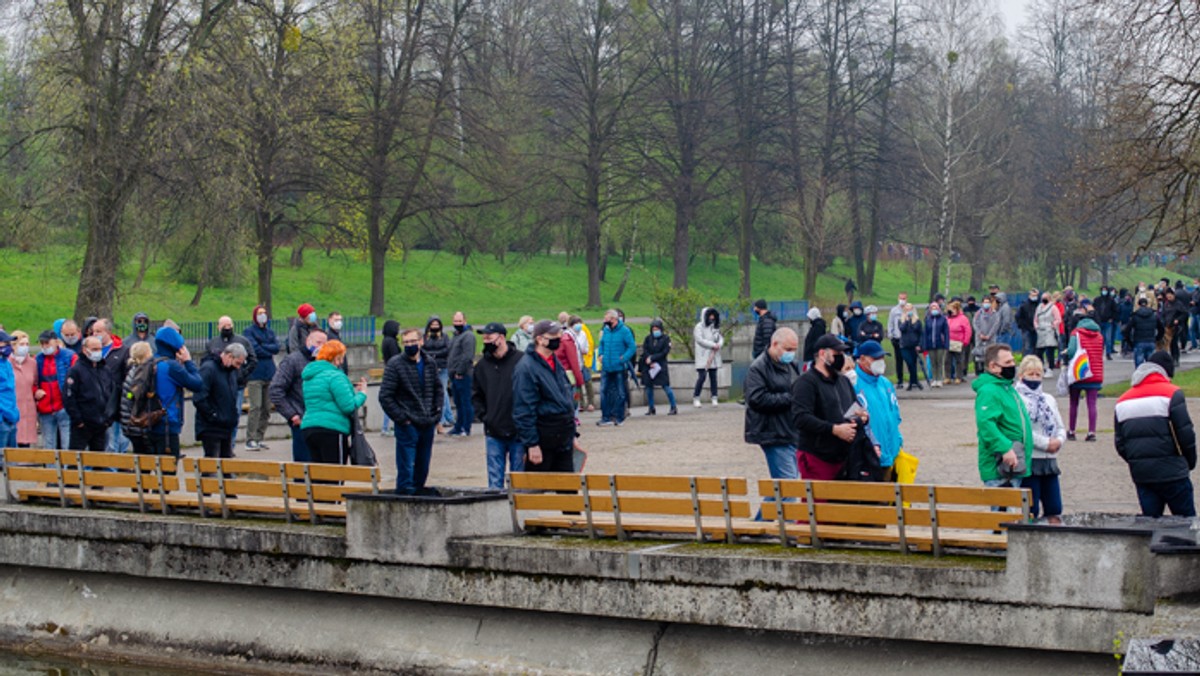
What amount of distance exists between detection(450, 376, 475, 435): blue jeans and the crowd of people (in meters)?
0.03

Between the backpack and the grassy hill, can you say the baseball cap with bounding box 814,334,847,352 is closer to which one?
the backpack

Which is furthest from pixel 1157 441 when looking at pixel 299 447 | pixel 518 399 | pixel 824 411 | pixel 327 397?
pixel 299 447

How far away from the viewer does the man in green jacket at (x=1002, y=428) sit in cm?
1039

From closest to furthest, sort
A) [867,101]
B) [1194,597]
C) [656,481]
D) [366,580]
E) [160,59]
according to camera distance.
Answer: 1. [1194,597]
2. [656,481]
3. [366,580]
4. [160,59]
5. [867,101]

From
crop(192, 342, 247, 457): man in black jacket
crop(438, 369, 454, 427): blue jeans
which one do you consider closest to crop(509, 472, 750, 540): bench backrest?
crop(192, 342, 247, 457): man in black jacket

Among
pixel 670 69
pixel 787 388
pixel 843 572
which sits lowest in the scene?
pixel 843 572

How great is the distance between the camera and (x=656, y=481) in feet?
34.8

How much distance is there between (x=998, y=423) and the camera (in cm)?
1044

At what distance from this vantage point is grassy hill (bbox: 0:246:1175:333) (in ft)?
138

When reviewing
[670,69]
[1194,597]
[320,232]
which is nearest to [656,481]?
[1194,597]

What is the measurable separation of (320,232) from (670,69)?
1644 cm

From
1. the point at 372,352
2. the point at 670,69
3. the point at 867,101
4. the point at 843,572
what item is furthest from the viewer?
the point at 867,101

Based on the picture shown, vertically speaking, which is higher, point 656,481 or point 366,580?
point 656,481

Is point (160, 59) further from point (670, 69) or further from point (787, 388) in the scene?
point (670, 69)
